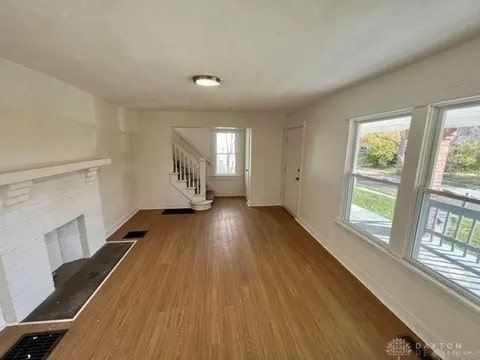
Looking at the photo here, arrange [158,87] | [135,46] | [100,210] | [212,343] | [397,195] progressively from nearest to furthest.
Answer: [135,46] < [212,343] < [397,195] < [158,87] < [100,210]

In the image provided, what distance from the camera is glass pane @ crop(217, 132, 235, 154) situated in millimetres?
6371

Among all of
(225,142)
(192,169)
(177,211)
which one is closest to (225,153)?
(225,142)

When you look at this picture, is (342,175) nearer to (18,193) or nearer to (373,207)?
(373,207)

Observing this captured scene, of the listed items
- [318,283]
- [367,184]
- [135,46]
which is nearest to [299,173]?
[367,184]

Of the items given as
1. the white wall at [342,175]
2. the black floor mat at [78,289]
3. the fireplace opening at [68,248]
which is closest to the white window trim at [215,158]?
the white wall at [342,175]

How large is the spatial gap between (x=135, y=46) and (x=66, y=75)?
1334 millimetres

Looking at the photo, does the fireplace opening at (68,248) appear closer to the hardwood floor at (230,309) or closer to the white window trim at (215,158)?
the hardwood floor at (230,309)

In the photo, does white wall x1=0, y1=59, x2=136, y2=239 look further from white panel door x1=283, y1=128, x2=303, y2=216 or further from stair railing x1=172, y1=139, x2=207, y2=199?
white panel door x1=283, y1=128, x2=303, y2=216

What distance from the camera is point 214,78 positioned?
2.24m

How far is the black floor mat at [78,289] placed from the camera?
6.44 ft

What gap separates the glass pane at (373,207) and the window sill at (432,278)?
0.36ft

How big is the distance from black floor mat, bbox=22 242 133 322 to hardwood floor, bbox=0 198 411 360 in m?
0.13

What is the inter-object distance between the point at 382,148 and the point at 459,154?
78 cm

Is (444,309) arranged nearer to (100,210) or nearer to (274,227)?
(274,227)
